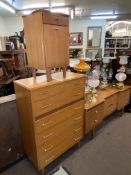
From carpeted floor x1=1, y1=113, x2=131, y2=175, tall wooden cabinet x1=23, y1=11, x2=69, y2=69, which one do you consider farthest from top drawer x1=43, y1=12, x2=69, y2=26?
carpeted floor x1=1, y1=113, x2=131, y2=175

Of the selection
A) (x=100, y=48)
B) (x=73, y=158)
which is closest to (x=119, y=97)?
(x=73, y=158)

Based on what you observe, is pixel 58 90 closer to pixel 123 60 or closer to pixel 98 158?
pixel 98 158

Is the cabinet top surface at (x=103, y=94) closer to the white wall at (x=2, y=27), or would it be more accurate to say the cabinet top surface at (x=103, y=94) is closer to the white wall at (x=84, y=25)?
the white wall at (x=84, y=25)

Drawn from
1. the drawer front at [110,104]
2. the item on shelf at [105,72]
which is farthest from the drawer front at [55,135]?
the item on shelf at [105,72]

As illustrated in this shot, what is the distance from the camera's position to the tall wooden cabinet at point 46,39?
54.4 inches

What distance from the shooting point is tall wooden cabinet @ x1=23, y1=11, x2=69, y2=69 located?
1381mm

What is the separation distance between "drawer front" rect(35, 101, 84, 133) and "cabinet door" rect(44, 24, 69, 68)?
21.3 inches

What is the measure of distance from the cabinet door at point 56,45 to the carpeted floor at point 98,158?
129 centimetres

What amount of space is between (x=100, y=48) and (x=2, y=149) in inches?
237

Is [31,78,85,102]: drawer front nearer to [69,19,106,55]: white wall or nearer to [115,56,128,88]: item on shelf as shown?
[115,56,128,88]: item on shelf

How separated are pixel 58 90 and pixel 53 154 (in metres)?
0.81

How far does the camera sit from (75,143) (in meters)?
2.06

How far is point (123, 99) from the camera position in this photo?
9.82ft

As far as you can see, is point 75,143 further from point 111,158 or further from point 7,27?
point 7,27
